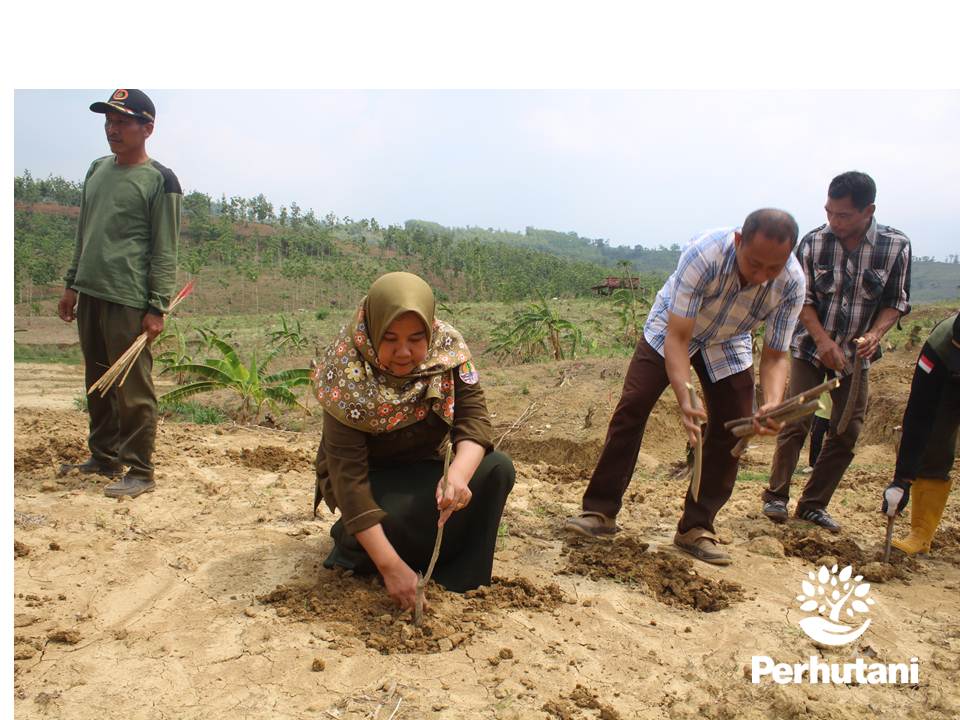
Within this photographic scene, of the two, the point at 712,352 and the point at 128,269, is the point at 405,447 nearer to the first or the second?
the point at 712,352

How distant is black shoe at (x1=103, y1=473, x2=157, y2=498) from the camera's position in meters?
3.41

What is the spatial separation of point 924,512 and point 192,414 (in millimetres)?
5191

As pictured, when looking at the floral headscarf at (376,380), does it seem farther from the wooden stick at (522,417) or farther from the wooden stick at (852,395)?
the wooden stick at (522,417)

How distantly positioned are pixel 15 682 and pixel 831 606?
2630 millimetres

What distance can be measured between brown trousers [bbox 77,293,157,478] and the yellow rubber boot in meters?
3.57

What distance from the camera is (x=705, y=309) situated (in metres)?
2.88

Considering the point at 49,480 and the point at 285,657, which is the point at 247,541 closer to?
the point at 285,657

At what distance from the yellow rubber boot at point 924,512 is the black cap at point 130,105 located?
3.94 meters

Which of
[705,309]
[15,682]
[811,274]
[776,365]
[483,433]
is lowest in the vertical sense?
[15,682]

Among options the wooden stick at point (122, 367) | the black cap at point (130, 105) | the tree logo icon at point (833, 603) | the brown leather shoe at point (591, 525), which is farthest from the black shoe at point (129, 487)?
the tree logo icon at point (833, 603)

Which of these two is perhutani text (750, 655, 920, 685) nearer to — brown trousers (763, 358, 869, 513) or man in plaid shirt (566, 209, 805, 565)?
man in plaid shirt (566, 209, 805, 565)

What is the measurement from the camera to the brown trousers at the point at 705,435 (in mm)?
2996

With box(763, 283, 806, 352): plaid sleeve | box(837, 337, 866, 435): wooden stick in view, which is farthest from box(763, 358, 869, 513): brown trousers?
box(763, 283, 806, 352): plaid sleeve

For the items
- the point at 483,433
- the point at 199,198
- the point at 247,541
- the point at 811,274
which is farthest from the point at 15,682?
the point at 199,198
